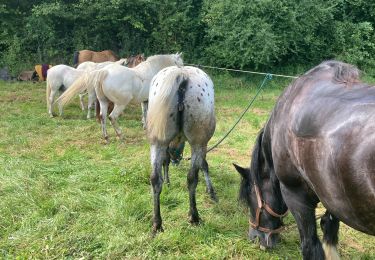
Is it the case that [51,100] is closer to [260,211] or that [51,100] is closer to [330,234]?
[260,211]

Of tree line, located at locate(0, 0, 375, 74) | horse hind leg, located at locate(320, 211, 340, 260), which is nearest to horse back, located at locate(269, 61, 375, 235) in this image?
horse hind leg, located at locate(320, 211, 340, 260)

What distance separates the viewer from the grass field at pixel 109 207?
3.11 meters

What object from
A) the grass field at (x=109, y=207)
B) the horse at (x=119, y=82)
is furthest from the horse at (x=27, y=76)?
the horse at (x=119, y=82)

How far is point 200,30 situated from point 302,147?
1449cm

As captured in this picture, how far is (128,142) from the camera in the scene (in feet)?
22.5

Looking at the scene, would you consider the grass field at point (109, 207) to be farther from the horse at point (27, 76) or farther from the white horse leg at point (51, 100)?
the horse at point (27, 76)

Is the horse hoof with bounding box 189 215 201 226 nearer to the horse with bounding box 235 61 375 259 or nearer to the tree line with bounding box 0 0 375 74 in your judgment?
the horse with bounding box 235 61 375 259

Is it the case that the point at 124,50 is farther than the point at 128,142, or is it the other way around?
the point at 124,50

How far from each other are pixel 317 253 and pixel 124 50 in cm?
1452

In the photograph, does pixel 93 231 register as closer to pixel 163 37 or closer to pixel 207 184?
pixel 207 184

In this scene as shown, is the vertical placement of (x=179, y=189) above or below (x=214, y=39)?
below

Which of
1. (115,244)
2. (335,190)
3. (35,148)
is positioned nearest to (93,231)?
(115,244)

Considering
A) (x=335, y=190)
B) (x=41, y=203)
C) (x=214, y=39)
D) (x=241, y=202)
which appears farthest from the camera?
(x=214, y=39)

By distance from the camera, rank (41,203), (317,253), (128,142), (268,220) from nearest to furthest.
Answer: (317,253) → (268,220) → (41,203) → (128,142)
